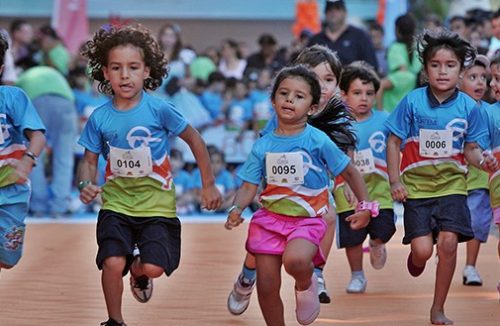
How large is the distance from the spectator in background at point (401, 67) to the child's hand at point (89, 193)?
→ 6976 millimetres

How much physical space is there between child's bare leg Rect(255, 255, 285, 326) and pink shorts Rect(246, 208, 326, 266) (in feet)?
0.16

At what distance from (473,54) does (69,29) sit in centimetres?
1411

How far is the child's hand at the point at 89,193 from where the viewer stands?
283 inches

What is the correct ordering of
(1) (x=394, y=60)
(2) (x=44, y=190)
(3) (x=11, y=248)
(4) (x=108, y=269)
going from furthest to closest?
(2) (x=44, y=190)
(1) (x=394, y=60)
(3) (x=11, y=248)
(4) (x=108, y=269)

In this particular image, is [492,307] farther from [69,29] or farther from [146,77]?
[69,29]

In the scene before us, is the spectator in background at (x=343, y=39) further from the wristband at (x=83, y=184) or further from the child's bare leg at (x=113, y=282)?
the child's bare leg at (x=113, y=282)

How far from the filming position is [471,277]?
33.1 ft

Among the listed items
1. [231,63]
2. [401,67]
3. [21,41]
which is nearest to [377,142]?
[401,67]

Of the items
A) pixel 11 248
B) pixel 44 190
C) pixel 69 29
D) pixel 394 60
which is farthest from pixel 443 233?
pixel 69 29

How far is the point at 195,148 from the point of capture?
750 centimetres

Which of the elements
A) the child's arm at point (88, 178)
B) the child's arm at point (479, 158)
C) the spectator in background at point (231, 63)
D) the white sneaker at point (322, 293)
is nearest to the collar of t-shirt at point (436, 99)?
the child's arm at point (479, 158)

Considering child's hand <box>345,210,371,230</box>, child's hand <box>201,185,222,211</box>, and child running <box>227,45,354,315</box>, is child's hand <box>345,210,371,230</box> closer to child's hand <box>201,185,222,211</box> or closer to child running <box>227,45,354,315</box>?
child's hand <box>201,185,222,211</box>

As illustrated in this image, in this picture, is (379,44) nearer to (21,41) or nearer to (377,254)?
(21,41)

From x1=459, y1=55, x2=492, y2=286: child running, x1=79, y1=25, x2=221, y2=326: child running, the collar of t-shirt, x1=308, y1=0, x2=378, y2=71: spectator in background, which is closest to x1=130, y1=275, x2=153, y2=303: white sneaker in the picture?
x1=79, y1=25, x2=221, y2=326: child running
